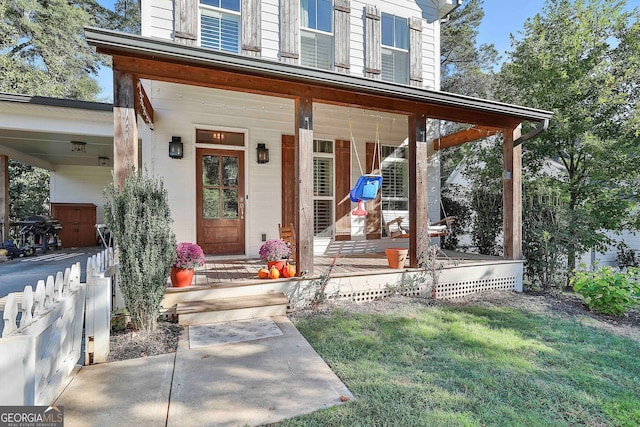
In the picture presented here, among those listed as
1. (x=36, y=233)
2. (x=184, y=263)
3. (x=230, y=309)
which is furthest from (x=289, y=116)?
(x=36, y=233)

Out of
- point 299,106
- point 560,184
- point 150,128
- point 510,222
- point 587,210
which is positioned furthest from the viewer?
point 560,184

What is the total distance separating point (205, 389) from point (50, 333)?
1046 millimetres

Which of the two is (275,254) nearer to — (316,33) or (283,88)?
(283,88)

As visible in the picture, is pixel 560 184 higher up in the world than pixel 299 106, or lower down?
lower down

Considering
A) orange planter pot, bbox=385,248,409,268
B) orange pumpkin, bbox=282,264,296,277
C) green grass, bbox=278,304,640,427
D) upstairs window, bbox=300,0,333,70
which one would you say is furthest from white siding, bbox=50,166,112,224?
green grass, bbox=278,304,640,427

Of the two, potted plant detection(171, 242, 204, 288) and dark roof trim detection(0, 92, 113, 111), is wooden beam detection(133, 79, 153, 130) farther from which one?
potted plant detection(171, 242, 204, 288)

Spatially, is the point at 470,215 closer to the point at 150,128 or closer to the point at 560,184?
the point at 560,184

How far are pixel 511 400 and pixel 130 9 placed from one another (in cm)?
2000

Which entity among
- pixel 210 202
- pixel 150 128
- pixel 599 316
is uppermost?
pixel 150 128

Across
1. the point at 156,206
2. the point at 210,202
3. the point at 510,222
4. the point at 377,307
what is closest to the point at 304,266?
the point at 377,307

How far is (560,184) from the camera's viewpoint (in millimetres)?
5949

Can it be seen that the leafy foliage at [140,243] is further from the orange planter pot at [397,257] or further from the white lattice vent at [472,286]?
the white lattice vent at [472,286]

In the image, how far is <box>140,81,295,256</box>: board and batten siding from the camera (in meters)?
4.96

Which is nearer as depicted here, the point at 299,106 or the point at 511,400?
the point at 511,400
